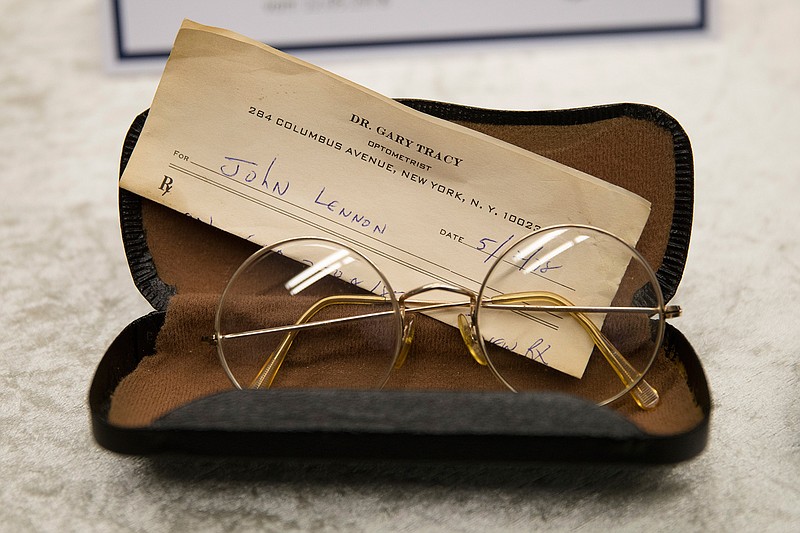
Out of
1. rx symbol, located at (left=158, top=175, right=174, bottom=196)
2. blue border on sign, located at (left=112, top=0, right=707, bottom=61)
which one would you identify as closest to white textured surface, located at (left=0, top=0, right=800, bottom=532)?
blue border on sign, located at (left=112, top=0, right=707, bottom=61)

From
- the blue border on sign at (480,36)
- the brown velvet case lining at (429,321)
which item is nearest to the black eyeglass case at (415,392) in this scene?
the brown velvet case lining at (429,321)

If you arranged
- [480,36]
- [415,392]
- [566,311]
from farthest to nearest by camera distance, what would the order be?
[480,36], [566,311], [415,392]

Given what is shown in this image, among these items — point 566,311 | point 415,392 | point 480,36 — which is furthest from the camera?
point 480,36

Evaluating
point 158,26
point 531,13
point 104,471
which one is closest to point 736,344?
point 104,471

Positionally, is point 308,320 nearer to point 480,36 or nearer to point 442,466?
point 442,466

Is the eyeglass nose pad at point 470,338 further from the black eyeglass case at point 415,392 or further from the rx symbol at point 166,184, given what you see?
the rx symbol at point 166,184

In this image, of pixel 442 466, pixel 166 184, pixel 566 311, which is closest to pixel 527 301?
pixel 566 311
